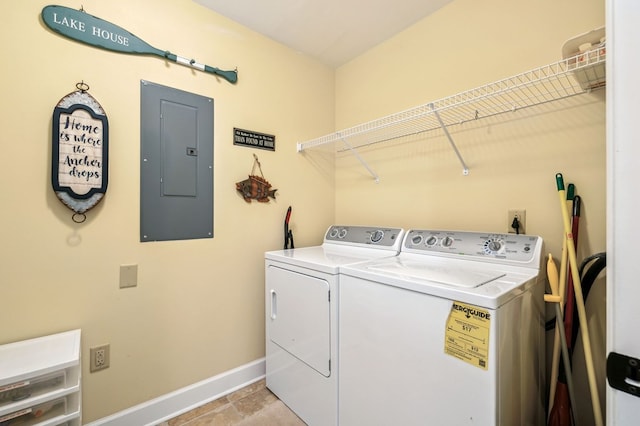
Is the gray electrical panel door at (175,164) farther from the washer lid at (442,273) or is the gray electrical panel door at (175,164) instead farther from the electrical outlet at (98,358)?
the washer lid at (442,273)

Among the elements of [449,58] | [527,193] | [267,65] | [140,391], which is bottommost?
[140,391]

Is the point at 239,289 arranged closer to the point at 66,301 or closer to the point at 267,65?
the point at 66,301

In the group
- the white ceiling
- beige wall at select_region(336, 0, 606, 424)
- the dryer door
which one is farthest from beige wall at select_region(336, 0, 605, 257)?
the dryer door

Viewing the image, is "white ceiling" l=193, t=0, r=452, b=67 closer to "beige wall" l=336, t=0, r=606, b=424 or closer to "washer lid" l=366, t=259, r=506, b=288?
"beige wall" l=336, t=0, r=606, b=424

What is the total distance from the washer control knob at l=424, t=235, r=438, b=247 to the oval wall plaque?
1788 mm

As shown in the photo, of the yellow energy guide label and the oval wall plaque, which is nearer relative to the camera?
the yellow energy guide label

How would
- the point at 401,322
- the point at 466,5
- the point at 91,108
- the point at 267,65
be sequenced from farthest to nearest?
1. the point at 267,65
2. the point at 466,5
3. the point at 91,108
4. the point at 401,322

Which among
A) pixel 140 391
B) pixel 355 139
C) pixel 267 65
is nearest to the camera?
pixel 140 391

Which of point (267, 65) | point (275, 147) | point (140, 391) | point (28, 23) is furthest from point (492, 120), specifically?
point (140, 391)

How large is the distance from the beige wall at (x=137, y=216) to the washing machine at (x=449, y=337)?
0.94 m

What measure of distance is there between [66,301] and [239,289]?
91 centimetres

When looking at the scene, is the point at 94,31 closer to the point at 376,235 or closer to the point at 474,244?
the point at 376,235

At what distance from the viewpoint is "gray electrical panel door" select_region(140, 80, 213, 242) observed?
1.59 meters

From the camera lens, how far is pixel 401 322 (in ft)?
3.70
